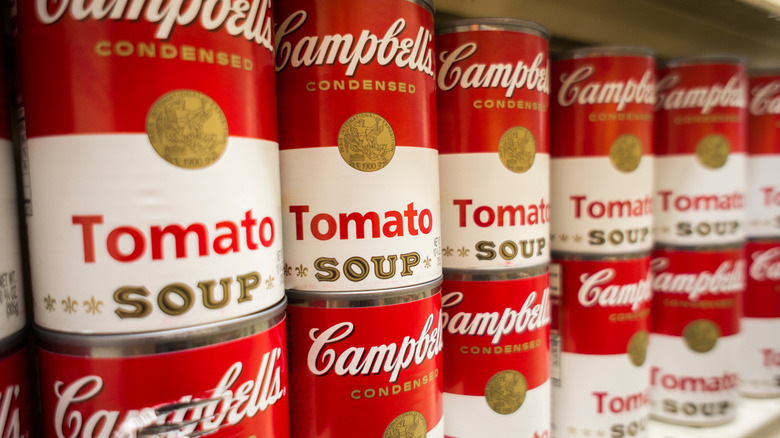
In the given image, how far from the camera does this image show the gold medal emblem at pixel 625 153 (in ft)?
3.49

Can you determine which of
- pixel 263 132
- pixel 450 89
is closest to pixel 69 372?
pixel 263 132

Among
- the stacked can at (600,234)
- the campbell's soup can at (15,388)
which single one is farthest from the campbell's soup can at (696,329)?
the campbell's soup can at (15,388)

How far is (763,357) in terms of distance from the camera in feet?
4.87

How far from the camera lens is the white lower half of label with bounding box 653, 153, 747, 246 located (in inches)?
48.5

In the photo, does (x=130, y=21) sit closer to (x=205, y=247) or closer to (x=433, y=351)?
(x=205, y=247)

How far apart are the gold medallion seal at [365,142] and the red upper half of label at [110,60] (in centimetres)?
18

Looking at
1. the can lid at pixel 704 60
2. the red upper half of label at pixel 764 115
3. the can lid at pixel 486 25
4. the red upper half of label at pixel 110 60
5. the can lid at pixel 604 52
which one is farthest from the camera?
the red upper half of label at pixel 764 115

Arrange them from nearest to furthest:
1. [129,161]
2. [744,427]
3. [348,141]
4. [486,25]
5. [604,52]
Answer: [129,161] → [348,141] → [486,25] → [604,52] → [744,427]

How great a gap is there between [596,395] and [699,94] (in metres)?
0.78

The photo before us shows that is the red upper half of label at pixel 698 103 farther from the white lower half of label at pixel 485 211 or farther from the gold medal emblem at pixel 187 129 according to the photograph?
the gold medal emblem at pixel 187 129

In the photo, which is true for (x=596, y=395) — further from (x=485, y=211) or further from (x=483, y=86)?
(x=483, y=86)

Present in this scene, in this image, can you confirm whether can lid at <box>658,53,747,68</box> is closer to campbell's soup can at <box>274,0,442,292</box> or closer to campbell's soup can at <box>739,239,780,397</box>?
campbell's soup can at <box>739,239,780,397</box>

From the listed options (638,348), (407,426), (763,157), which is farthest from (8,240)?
(763,157)

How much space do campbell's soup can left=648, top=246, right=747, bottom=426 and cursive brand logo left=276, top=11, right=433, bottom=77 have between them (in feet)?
3.07
